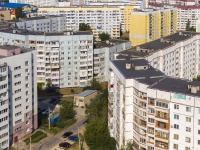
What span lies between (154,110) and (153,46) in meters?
11.4

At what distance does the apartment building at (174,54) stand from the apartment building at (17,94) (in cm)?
505

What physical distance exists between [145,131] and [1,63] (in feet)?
26.4

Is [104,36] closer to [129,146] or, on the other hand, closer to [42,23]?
[42,23]

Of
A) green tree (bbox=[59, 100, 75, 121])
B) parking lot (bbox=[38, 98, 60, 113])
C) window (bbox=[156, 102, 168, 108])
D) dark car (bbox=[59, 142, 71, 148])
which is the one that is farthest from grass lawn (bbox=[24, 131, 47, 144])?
window (bbox=[156, 102, 168, 108])

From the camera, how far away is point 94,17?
51.6 m

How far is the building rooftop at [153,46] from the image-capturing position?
2622cm

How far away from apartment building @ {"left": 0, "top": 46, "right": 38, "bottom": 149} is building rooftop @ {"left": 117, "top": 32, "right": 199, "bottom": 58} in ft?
16.6

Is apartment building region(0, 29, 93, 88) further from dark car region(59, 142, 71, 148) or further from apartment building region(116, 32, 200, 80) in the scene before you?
dark car region(59, 142, 71, 148)

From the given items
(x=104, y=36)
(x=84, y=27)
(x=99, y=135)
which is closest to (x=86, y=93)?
(x=99, y=135)

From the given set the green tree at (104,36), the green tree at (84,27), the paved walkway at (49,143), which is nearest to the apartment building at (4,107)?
the paved walkway at (49,143)

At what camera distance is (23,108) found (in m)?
23.8

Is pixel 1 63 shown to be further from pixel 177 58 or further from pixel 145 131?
pixel 177 58

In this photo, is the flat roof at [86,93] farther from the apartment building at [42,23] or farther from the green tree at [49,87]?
the apartment building at [42,23]

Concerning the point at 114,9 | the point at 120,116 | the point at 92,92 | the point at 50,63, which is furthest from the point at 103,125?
the point at 114,9
